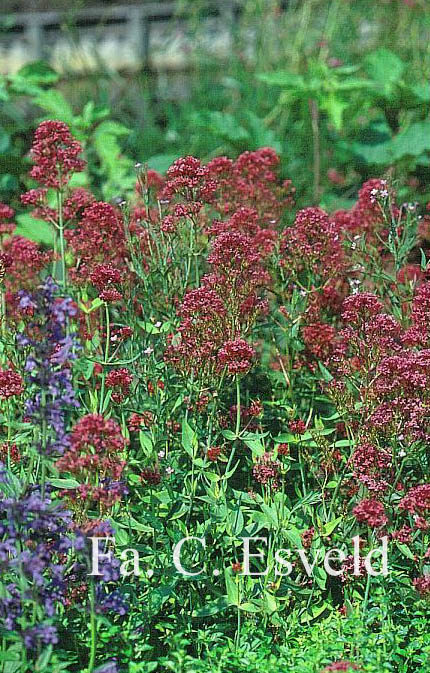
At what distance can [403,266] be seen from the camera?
337 centimetres

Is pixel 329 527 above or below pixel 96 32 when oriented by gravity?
below

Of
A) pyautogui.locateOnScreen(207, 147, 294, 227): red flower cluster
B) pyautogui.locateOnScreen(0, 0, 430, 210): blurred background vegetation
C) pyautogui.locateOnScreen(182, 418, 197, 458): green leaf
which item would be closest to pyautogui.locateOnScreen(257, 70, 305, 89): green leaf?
pyautogui.locateOnScreen(0, 0, 430, 210): blurred background vegetation

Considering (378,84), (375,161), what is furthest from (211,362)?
A: (378,84)

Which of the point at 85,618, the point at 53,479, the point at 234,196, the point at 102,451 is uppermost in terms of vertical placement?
the point at 234,196

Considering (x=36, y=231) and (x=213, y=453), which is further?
(x=36, y=231)

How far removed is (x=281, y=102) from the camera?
5988 mm

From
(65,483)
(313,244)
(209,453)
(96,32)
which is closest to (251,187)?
(313,244)

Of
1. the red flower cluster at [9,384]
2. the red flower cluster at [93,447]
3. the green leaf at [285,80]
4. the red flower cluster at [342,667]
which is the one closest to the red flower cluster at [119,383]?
the red flower cluster at [9,384]

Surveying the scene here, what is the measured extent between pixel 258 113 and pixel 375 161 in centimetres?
130

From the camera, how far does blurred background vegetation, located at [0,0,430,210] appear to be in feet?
17.4

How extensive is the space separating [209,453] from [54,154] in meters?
1.09

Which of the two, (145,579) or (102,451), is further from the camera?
(145,579)

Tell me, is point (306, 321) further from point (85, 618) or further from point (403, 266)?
point (85, 618)

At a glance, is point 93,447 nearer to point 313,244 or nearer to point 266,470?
point 266,470
